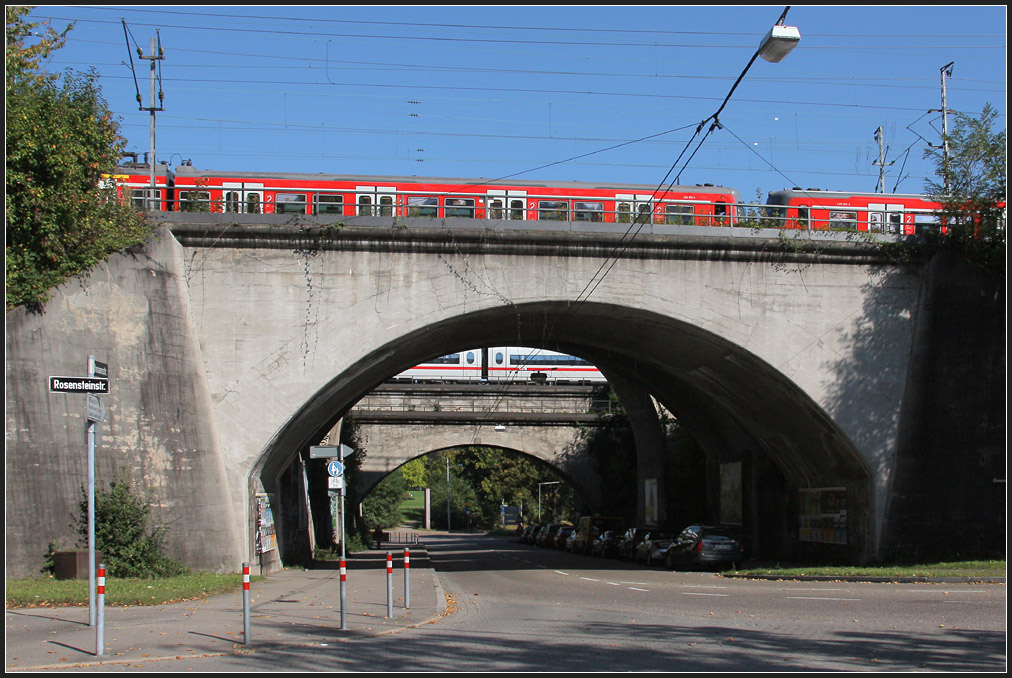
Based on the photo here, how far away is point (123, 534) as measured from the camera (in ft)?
66.1

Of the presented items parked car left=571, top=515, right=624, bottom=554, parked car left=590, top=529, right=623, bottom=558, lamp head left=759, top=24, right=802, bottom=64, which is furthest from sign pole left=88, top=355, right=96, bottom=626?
parked car left=571, top=515, right=624, bottom=554

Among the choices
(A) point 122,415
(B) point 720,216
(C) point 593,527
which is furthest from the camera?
(C) point 593,527

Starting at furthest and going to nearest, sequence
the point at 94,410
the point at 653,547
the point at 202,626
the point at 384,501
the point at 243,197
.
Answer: the point at 384,501 < the point at 653,547 < the point at 243,197 < the point at 202,626 < the point at 94,410

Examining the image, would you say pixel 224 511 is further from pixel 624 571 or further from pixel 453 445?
pixel 453 445

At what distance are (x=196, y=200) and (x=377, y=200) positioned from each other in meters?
5.23

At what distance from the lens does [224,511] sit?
2173 cm

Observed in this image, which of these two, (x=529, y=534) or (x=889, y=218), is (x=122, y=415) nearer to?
(x=889, y=218)

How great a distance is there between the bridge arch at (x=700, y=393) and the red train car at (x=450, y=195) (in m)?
3.03

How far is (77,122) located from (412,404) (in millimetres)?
29452

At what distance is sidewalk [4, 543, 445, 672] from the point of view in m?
10.6

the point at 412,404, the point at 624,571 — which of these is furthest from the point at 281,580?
the point at 412,404

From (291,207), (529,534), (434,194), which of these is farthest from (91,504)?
(529,534)

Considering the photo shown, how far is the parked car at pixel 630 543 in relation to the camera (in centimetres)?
3428

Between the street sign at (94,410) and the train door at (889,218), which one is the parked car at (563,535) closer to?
the train door at (889,218)
